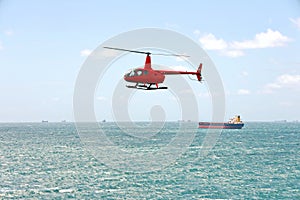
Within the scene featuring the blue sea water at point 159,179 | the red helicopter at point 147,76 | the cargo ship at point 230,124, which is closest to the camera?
the red helicopter at point 147,76

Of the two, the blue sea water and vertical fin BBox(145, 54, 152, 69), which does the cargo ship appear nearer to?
the blue sea water

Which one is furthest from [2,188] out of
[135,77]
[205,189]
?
[135,77]

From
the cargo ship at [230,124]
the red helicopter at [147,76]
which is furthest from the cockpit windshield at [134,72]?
the cargo ship at [230,124]

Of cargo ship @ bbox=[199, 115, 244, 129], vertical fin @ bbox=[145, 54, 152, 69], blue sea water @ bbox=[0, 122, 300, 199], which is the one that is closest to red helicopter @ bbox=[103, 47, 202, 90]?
vertical fin @ bbox=[145, 54, 152, 69]

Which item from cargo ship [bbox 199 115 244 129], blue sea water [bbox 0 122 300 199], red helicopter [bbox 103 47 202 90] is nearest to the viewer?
red helicopter [bbox 103 47 202 90]

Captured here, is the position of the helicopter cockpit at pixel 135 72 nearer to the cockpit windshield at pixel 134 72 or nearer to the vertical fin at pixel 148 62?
the cockpit windshield at pixel 134 72

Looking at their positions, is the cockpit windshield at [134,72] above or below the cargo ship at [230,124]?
above

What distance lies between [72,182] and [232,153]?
154 ft

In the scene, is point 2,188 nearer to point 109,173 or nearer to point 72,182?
point 72,182

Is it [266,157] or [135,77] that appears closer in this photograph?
[135,77]

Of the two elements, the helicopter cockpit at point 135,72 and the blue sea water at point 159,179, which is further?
the blue sea water at point 159,179

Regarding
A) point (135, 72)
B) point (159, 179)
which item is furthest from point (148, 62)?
point (159, 179)

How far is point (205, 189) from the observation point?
167 feet

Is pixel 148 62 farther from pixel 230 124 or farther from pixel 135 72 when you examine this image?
pixel 230 124
